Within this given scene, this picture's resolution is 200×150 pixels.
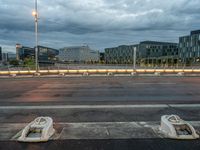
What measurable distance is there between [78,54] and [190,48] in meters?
99.1

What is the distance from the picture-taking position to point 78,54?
179375mm

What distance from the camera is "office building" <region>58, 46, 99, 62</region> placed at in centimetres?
17738

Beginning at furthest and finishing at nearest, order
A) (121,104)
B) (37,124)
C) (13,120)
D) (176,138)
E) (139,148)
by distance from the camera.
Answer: (121,104)
(13,120)
(37,124)
(176,138)
(139,148)

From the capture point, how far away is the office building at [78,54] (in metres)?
177

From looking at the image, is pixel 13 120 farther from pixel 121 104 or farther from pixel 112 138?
pixel 121 104

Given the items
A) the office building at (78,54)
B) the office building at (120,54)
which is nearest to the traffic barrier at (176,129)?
the office building at (120,54)

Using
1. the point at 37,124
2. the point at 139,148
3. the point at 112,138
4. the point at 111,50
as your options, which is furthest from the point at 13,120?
the point at 111,50

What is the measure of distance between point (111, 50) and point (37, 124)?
583ft

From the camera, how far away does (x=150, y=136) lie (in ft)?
18.4

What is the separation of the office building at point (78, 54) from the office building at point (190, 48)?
266ft

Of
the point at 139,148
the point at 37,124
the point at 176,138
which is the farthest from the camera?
the point at 37,124

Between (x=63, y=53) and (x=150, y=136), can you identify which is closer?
(x=150, y=136)

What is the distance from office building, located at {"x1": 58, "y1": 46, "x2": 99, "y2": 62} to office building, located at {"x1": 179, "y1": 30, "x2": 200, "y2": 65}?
81.0 m

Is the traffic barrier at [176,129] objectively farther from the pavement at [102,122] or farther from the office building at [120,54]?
the office building at [120,54]
